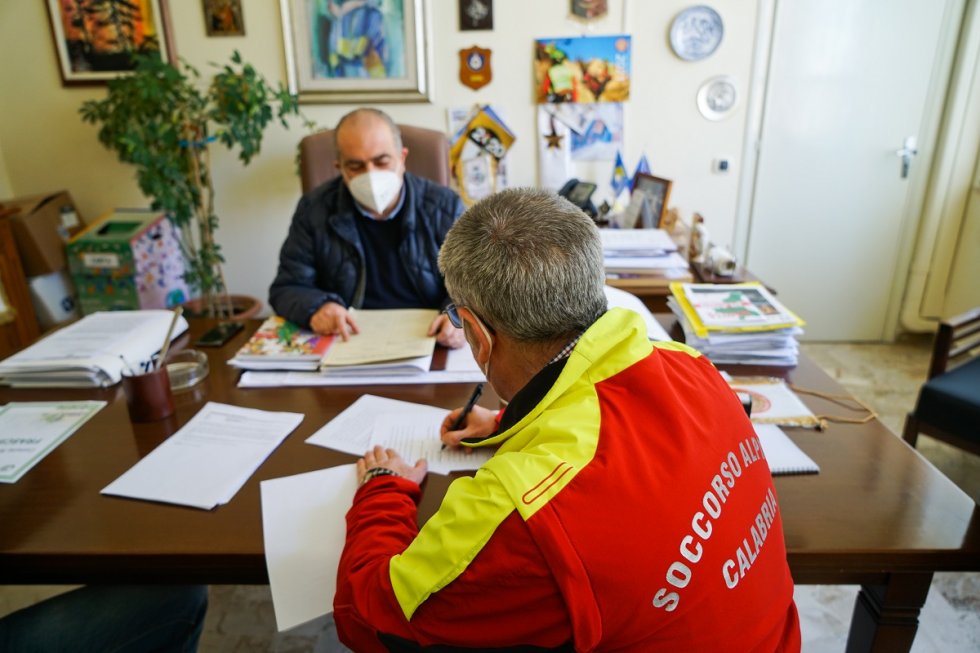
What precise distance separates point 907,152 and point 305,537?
3246 mm

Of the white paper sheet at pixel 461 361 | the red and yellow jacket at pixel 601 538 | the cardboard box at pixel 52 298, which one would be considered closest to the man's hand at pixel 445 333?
the white paper sheet at pixel 461 361

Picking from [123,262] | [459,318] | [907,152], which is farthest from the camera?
[907,152]

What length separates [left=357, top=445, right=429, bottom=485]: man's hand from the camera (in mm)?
904

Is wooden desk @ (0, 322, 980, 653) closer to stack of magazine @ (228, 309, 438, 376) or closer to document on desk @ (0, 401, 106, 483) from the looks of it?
document on desk @ (0, 401, 106, 483)

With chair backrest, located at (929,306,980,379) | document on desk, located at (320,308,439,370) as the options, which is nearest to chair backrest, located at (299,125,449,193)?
document on desk, located at (320,308,439,370)

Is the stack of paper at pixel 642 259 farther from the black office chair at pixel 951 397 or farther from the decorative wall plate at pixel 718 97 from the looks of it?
the decorative wall plate at pixel 718 97

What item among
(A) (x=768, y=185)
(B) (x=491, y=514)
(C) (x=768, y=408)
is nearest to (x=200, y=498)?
(B) (x=491, y=514)

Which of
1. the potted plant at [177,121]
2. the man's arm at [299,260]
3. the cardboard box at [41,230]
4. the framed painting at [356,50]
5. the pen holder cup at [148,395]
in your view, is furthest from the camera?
the framed painting at [356,50]

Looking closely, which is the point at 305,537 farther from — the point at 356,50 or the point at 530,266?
the point at 356,50

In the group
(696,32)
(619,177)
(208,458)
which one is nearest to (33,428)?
(208,458)

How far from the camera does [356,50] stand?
276 centimetres

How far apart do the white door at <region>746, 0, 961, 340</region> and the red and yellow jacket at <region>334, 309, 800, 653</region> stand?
106 inches

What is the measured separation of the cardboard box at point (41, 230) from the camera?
259 centimetres

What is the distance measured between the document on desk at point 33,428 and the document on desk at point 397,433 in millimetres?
438
